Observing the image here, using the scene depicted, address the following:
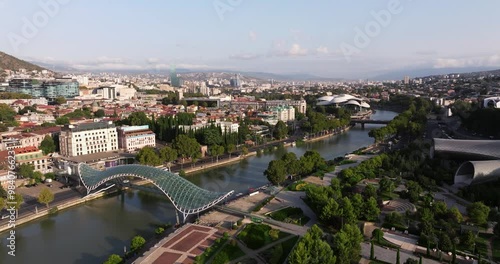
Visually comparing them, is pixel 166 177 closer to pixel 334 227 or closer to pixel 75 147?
pixel 334 227

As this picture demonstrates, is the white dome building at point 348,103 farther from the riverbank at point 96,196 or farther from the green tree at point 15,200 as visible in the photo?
the green tree at point 15,200

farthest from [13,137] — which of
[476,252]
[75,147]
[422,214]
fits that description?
[476,252]

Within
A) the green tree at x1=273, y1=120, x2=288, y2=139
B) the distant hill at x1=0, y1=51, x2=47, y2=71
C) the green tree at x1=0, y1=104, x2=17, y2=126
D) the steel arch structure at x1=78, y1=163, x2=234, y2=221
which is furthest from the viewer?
the distant hill at x1=0, y1=51, x2=47, y2=71

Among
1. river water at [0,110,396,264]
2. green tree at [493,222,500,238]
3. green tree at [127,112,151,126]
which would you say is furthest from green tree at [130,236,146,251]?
green tree at [127,112,151,126]

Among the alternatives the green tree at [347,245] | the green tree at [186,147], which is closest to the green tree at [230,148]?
the green tree at [186,147]

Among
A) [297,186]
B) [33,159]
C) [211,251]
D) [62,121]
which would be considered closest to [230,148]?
[297,186]

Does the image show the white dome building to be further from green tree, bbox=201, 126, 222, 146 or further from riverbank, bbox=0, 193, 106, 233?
riverbank, bbox=0, 193, 106, 233
